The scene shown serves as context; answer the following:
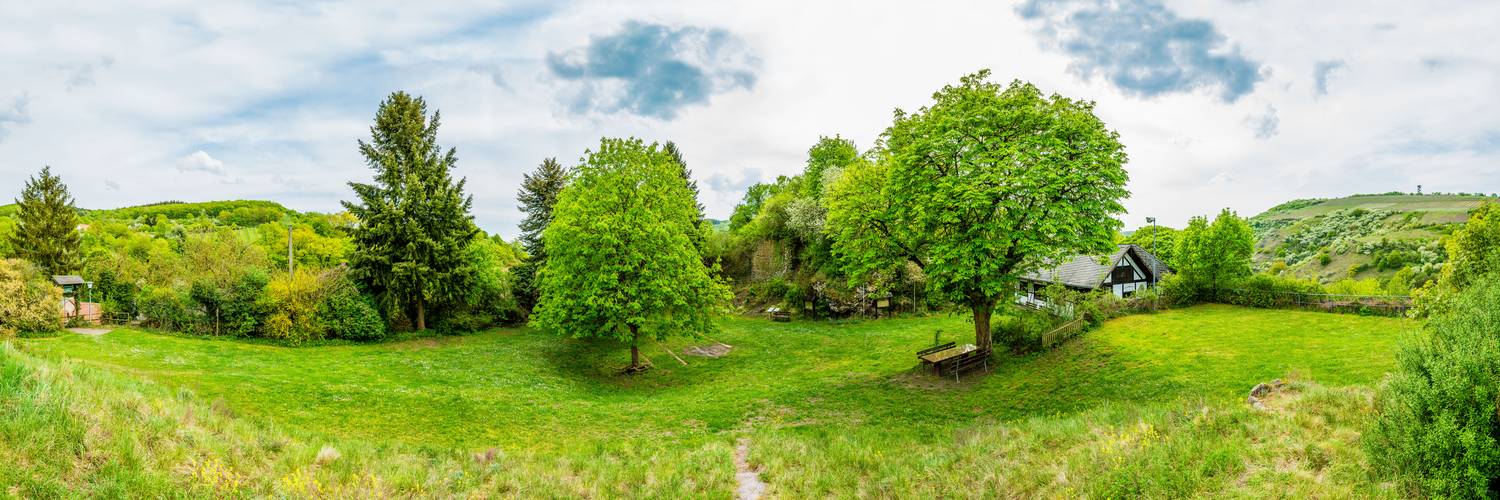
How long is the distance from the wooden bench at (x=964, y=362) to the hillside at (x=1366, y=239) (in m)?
27.0

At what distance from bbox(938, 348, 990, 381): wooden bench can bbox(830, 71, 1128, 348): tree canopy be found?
1.21ft

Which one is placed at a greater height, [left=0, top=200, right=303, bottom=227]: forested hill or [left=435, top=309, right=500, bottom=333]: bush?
[left=0, top=200, right=303, bottom=227]: forested hill

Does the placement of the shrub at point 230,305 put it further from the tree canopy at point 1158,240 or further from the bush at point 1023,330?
the tree canopy at point 1158,240

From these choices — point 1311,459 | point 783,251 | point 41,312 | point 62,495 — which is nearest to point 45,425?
point 62,495

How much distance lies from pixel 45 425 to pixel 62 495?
154 centimetres

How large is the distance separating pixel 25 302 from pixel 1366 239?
108m

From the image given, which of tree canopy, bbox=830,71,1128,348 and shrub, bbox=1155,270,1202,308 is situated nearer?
tree canopy, bbox=830,71,1128,348

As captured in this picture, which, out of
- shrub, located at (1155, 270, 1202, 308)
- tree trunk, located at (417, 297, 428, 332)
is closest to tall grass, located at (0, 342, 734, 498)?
tree trunk, located at (417, 297, 428, 332)

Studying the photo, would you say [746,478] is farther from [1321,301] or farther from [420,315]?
[1321,301]

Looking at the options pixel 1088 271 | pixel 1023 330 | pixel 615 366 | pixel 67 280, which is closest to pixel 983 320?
pixel 1023 330

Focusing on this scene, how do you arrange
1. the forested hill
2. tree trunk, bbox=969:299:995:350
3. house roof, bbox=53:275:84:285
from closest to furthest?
tree trunk, bbox=969:299:995:350 < house roof, bbox=53:275:84:285 < the forested hill

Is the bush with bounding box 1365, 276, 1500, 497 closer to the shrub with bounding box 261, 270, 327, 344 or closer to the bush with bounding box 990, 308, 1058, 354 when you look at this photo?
the bush with bounding box 990, 308, 1058, 354

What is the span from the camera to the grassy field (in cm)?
833

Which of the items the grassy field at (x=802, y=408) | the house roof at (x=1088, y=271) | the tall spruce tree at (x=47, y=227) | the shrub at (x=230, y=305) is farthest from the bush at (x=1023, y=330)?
the tall spruce tree at (x=47, y=227)
